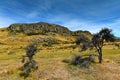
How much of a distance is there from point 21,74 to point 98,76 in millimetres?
13460

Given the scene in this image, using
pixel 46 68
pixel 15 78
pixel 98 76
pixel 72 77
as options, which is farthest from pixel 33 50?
pixel 98 76

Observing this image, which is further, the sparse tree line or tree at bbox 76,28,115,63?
tree at bbox 76,28,115,63

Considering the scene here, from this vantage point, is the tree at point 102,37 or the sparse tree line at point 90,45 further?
the tree at point 102,37

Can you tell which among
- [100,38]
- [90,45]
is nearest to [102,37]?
[100,38]

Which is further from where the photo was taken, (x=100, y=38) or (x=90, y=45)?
(x=90, y=45)

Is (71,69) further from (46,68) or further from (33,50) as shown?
(33,50)

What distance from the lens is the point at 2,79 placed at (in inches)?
1259

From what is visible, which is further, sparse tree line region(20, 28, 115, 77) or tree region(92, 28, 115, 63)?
tree region(92, 28, 115, 63)

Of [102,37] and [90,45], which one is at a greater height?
[102,37]

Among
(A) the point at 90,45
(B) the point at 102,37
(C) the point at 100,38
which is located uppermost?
(B) the point at 102,37

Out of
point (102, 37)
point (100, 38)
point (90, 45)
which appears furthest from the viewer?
point (90, 45)

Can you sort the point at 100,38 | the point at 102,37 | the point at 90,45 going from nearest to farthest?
the point at 100,38
the point at 102,37
the point at 90,45

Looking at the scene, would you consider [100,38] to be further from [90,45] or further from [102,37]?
[90,45]

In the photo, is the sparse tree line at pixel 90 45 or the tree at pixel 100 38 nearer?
the sparse tree line at pixel 90 45
